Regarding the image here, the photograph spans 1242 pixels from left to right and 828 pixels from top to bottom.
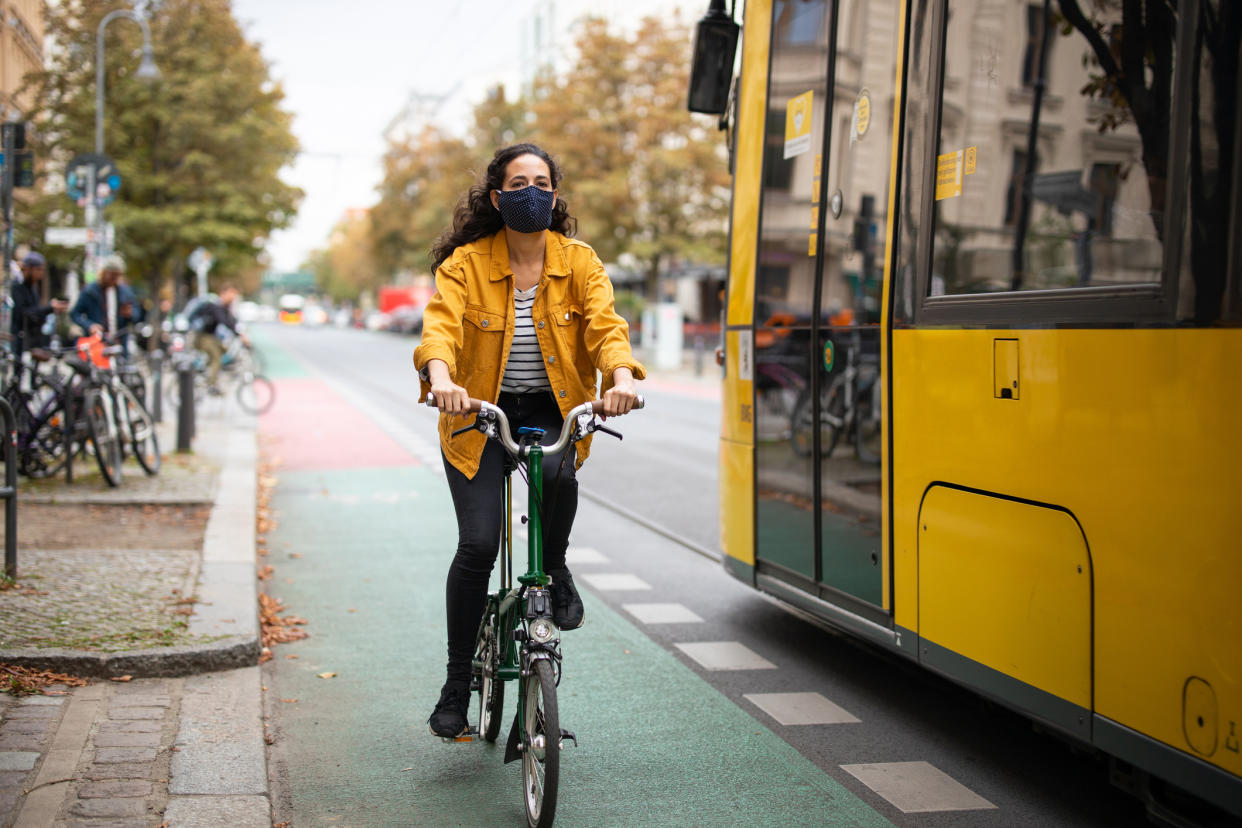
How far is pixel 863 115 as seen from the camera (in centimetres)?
538

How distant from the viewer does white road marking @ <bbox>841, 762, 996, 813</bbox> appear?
4.23 metres

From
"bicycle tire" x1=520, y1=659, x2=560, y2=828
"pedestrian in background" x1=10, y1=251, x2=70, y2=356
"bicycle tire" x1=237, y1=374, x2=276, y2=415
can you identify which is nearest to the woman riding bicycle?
"bicycle tire" x1=520, y1=659, x2=560, y2=828

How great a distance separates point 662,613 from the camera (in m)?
7.05

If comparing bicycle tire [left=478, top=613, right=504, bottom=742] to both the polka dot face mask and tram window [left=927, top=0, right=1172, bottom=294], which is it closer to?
the polka dot face mask

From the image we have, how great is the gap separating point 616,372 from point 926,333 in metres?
1.25

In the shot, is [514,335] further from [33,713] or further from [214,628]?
[214,628]

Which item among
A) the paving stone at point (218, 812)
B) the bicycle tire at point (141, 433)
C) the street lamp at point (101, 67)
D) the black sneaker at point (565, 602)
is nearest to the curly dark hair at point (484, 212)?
the black sneaker at point (565, 602)

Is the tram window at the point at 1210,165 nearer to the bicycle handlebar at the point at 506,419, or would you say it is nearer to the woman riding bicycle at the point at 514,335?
the bicycle handlebar at the point at 506,419

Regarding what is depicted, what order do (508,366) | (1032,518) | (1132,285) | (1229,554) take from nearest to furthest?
(1229,554) → (1132,285) → (1032,518) → (508,366)

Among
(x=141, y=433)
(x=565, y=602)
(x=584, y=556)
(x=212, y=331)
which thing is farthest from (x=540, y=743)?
Answer: (x=212, y=331)

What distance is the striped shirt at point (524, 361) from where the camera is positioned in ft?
13.9

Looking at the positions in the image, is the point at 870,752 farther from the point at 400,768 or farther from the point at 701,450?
the point at 701,450

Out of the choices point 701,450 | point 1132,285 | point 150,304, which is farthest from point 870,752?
point 150,304

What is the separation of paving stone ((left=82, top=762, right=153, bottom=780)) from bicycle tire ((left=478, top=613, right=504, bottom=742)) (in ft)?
3.56
